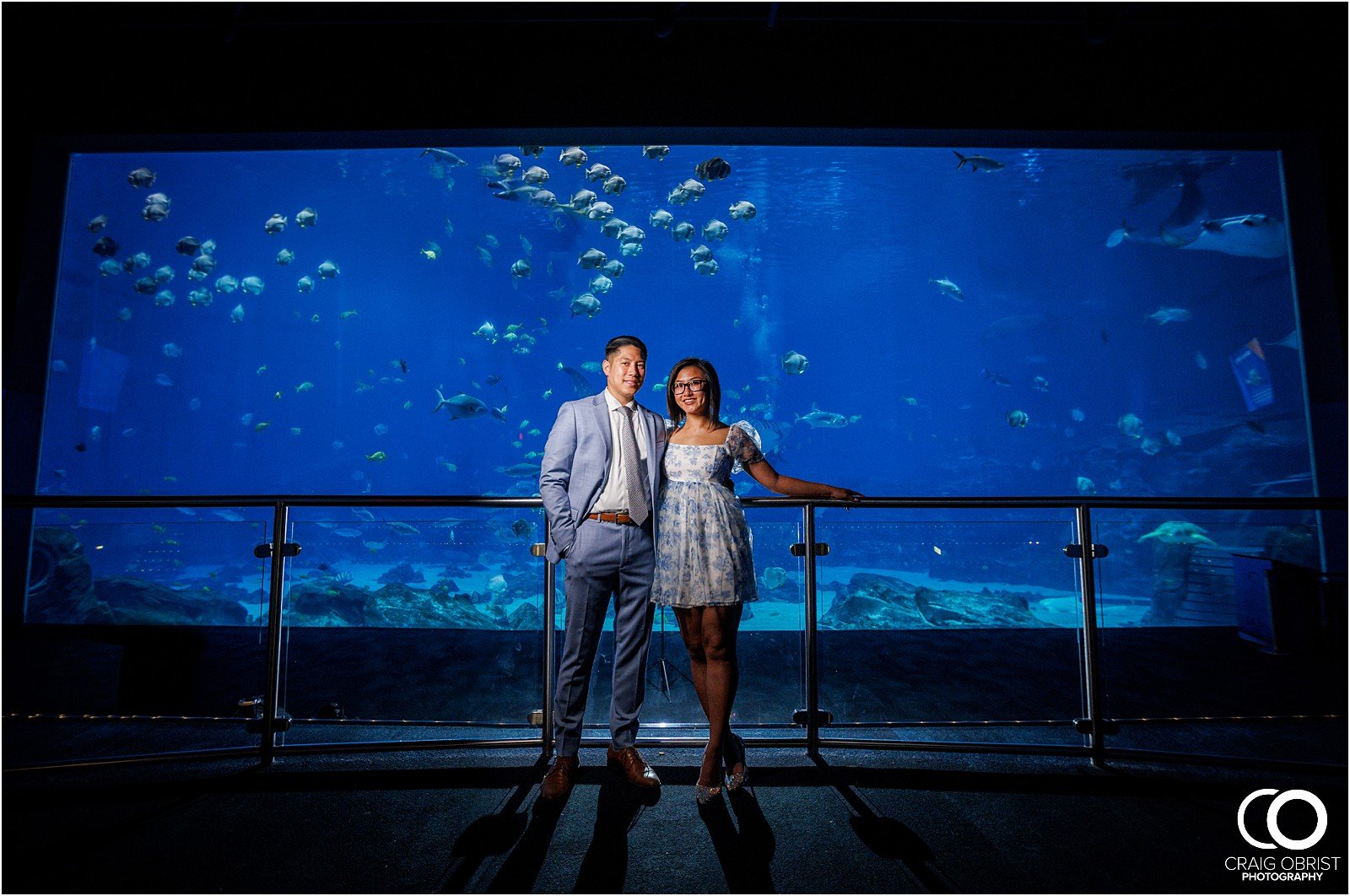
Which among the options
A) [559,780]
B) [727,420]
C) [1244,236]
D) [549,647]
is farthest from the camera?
[1244,236]

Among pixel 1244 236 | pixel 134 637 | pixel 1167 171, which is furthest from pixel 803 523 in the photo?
pixel 1167 171

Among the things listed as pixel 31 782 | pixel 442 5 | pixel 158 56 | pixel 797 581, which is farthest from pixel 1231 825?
pixel 158 56

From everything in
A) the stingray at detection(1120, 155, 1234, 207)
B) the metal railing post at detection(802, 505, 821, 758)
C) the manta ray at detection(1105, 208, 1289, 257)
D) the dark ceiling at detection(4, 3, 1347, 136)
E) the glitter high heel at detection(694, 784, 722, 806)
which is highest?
the stingray at detection(1120, 155, 1234, 207)

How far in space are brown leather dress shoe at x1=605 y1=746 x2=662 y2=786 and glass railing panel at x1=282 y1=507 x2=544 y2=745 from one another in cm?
70

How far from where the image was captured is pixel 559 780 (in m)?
2.61

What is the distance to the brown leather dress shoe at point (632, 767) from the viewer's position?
2.62 m

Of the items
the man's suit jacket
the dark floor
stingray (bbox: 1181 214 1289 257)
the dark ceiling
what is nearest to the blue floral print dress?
the man's suit jacket

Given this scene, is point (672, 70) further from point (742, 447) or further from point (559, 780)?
point (559, 780)

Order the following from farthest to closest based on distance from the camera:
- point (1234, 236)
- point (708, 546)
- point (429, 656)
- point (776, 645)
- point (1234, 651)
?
point (1234, 236), point (1234, 651), point (429, 656), point (776, 645), point (708, 546)

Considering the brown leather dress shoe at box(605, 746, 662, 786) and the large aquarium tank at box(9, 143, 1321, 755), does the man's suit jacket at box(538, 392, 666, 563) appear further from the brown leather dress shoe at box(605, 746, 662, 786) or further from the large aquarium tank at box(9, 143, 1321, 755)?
the brown leather dress shoe at box(605, 746, 662, 786)

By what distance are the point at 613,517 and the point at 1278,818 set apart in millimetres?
3081

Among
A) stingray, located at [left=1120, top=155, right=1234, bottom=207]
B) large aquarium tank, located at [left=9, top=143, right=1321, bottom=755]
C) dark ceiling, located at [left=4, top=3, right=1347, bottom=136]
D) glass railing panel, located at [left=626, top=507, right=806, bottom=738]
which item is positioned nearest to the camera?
glass railing panel, located at [left=626, top=507, right=806, bottom=738]

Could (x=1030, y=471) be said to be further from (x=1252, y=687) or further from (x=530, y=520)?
(x=530, y=520)

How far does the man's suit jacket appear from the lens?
2.59m
